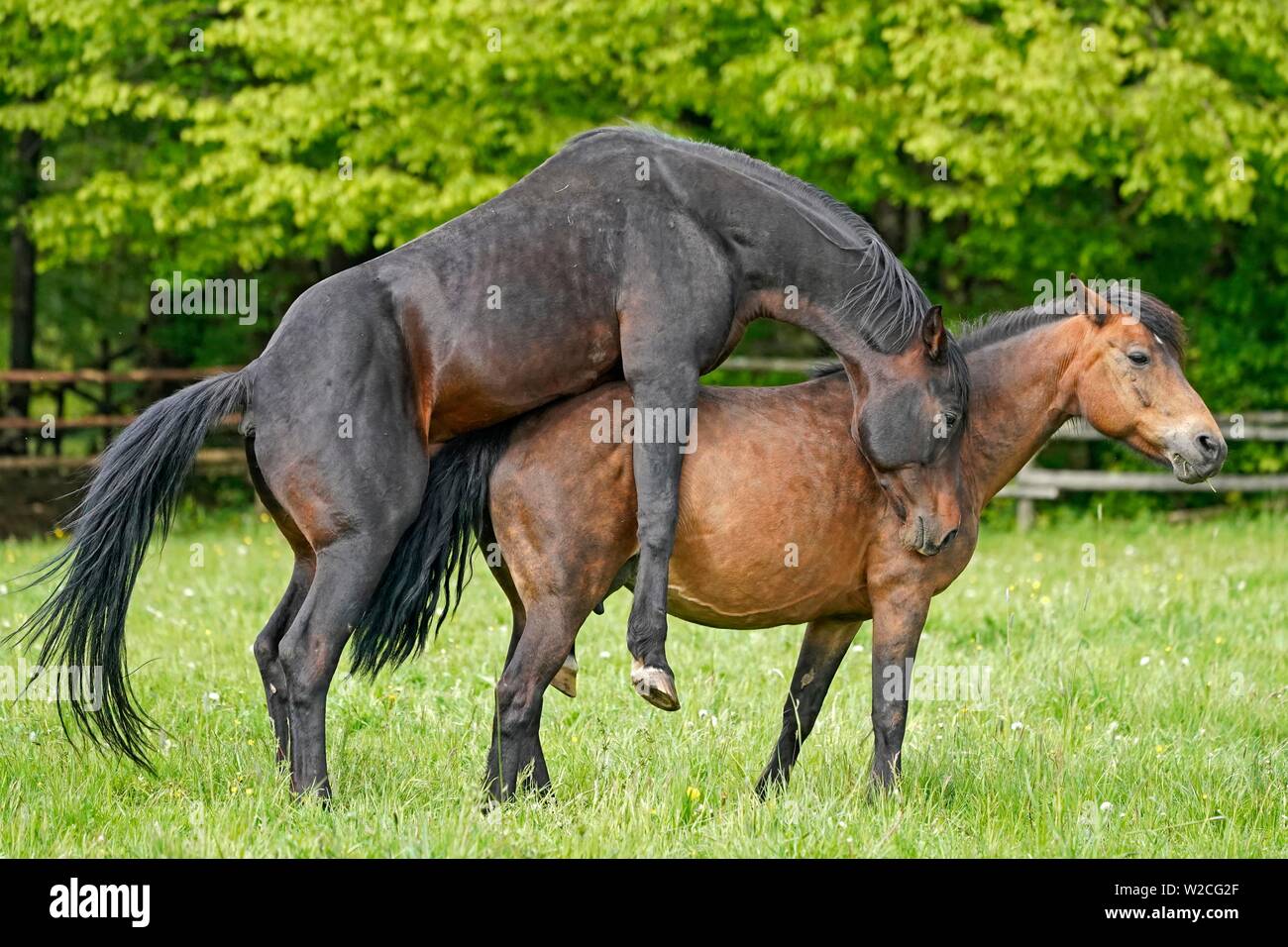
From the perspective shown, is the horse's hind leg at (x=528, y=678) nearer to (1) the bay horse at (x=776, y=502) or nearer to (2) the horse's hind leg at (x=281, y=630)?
(1) the bay horse at (x=776, y=502)

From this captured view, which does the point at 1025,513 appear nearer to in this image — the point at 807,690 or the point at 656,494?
the point at 807,690

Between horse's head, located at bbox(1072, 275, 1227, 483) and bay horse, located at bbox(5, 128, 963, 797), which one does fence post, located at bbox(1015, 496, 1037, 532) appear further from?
bay horse, located at bbox(5, 128, 963, 797)

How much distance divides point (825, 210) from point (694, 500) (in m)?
1.15

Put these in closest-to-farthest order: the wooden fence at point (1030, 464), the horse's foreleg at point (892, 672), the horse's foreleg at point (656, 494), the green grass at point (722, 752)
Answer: the green grass at point (722, 752) → the horse's foreleg at point (656, 494) → the horse's foreleg at point (892, 672) → the wooden fence at point (1030, 464)

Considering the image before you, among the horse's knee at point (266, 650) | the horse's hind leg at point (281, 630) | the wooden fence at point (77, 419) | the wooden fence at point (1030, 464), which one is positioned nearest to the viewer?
the horse's hind leg at point (281, 630)

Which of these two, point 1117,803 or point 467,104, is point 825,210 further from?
point 467,104

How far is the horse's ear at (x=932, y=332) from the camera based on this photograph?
5.09 meters

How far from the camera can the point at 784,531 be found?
532 cm

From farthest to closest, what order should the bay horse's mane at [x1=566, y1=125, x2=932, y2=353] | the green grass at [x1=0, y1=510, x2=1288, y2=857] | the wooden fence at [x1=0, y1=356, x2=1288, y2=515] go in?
1. the wooden fence at [x1=0, y1=356, x2=1288, y2=515]
2. the bay horse's mane at [x1=566, y1=125, x2=932, y2=353]
3. the green grass at [x1=0, y1=510, x2=1288, y2=857]

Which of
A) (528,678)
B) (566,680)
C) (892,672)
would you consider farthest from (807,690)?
(528,678)

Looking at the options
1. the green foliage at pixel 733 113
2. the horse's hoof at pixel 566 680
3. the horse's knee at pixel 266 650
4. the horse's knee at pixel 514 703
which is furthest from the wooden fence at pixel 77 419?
the horse's knee at pixel 514 703

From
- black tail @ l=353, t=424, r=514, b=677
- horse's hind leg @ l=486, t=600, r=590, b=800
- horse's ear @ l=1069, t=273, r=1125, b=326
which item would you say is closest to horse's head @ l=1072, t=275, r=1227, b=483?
horse's ear @ l=1069, t=273, r=1125, b=326

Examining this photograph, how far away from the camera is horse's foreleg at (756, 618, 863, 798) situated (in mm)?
5633
